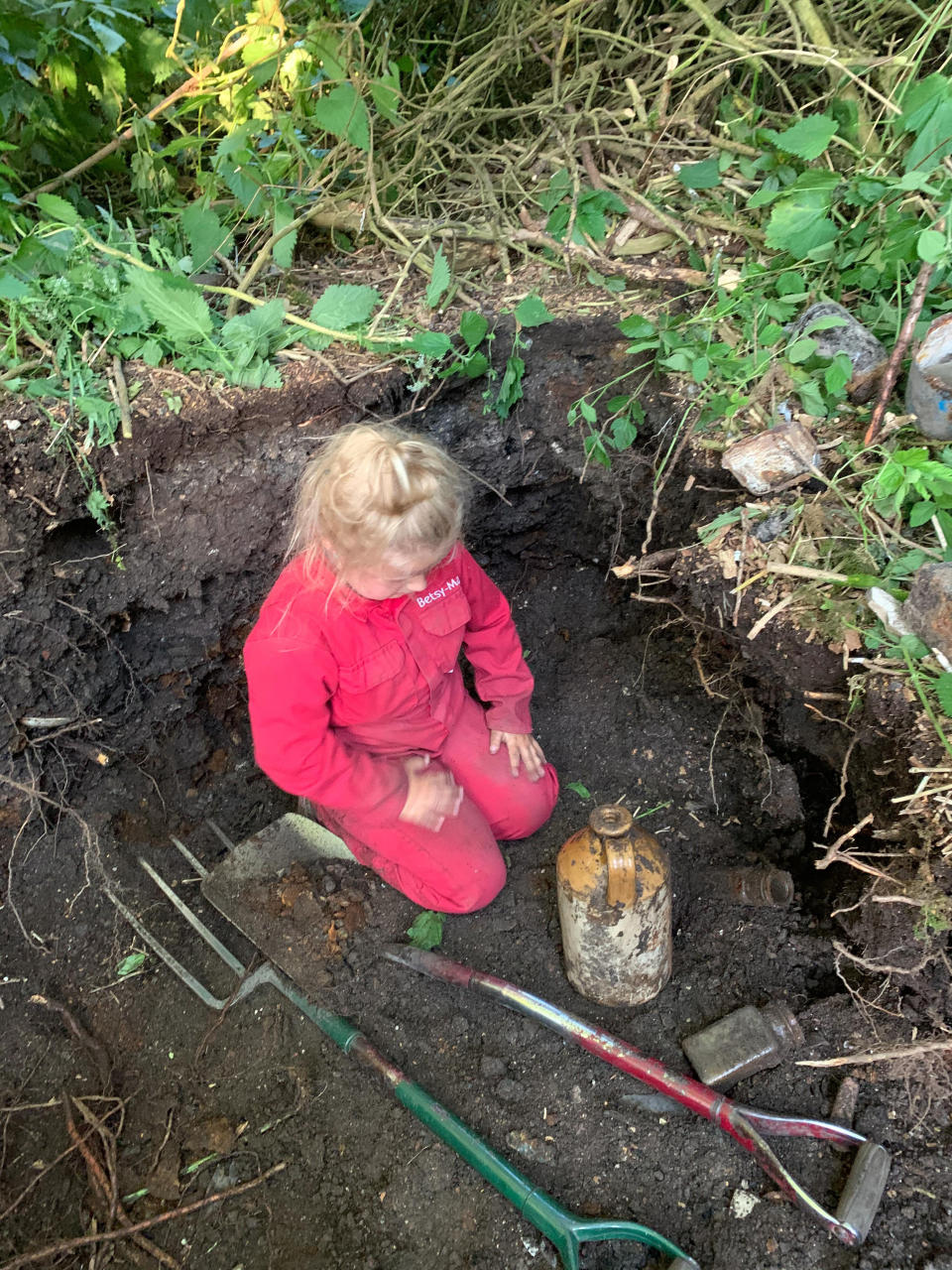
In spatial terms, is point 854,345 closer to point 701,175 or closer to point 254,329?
point 701,175

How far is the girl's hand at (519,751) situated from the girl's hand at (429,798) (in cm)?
24

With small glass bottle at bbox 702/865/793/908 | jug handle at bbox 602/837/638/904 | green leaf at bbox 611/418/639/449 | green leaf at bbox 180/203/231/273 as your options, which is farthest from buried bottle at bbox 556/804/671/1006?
green leaf at bbox 180/203/231/273

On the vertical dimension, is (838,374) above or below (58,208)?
below

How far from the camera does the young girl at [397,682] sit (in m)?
1.51

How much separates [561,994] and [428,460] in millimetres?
1412

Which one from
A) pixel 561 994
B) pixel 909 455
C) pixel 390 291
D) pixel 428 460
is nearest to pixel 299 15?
pixel 390 291

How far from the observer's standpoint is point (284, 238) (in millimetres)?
2246

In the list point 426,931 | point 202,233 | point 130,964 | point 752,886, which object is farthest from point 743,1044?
point 202,233

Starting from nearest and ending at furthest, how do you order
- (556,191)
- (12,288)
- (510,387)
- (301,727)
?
(301,727) → (12,288) → (510,387) → (556,191)

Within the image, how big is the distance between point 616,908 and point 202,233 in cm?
217

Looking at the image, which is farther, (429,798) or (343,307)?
(343,307)

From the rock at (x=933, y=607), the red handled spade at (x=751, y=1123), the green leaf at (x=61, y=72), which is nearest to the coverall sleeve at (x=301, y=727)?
the red handled spade at (x=751, y=1123)

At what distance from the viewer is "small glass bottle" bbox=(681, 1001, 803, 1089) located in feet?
5.60

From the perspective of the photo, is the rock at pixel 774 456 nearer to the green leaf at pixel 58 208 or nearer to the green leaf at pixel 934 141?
the green leaf at pixel 934 141
